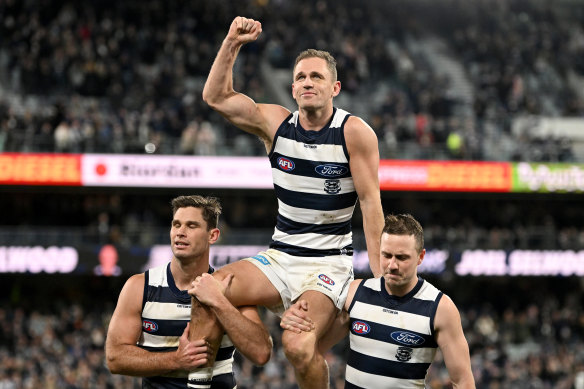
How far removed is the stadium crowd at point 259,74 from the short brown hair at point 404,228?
1536 cm

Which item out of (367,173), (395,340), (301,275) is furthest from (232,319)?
(367,173)

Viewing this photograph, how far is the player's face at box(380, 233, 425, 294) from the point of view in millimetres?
5492

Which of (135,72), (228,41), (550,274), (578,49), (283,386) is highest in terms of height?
(578,49)

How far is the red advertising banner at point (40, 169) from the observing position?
19.8 meters

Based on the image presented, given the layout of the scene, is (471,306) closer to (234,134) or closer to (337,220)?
(234,134)

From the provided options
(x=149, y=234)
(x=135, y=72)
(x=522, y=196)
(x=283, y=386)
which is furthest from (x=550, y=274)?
(x=135, y=72)

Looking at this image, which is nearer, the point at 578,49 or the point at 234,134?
the point at 234,134

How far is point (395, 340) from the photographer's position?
18.5 ft

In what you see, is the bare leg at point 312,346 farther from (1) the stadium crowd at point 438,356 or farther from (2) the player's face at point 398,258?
(1) the stadium crowd at point 438,356

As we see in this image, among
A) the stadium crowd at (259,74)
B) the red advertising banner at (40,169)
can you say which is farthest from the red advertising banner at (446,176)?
the red advertising banner at (40,169)

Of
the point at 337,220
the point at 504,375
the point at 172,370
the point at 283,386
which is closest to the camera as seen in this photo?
the point at 172,370

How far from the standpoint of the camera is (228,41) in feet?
19.2

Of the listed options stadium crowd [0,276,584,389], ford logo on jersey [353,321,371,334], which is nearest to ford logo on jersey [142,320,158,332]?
ford logo on jersey [353,321,371,334]

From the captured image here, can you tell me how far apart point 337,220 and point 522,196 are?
57.4ft
